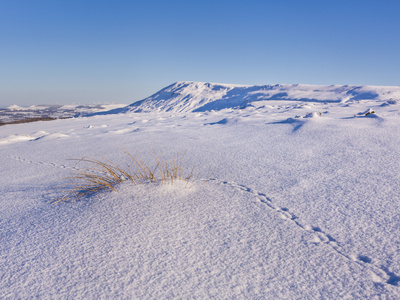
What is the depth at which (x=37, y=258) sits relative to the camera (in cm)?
96

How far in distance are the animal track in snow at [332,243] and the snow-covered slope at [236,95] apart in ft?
37.7

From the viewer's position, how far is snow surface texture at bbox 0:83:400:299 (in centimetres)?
82

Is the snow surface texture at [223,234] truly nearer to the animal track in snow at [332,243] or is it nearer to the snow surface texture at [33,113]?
the animal track in snow at [332,243]

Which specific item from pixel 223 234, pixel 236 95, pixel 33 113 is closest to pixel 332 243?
pixel 223 234

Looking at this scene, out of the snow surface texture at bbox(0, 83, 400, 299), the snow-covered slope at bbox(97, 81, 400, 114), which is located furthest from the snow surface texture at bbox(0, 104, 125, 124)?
the snow surface texture at bbox(0, 83, 400, 299)

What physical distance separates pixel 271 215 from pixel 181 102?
26.3m

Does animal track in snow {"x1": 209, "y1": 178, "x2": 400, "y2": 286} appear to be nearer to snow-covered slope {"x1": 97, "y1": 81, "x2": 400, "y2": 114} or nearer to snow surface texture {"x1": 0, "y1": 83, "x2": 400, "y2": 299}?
snow surface texture {"x1": 0, "y1": 83, "x2": 400, "y2": 299}

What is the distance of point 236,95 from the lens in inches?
982

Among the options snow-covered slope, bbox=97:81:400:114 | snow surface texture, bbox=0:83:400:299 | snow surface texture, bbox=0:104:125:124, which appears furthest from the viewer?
snow surface texture, bbox=0:104:125:124

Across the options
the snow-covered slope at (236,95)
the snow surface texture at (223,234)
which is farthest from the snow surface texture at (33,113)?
the snow surface texture at (223,234)

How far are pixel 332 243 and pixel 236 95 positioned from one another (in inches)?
974

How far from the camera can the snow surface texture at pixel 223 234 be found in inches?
32.4

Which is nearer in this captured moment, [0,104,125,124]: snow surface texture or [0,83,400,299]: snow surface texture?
[0,83,400,299]: snow surface texture

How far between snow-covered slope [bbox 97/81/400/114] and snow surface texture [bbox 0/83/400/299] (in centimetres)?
1121
